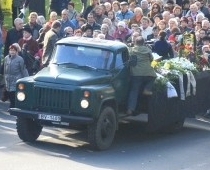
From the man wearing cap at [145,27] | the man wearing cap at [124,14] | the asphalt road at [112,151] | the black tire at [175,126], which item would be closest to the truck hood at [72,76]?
the asphalt road at [112,151]

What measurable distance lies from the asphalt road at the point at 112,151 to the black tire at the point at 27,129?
17cm

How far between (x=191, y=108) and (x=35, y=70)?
4.06 meters

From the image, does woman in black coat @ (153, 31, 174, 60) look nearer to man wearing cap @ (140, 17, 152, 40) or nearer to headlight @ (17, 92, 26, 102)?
man wearing cap @ (140, 17, 152, 40)

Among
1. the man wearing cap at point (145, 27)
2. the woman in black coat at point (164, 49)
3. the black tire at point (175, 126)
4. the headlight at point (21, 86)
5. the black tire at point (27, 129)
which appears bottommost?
the black tire at point (175, 126)

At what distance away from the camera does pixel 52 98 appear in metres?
18.3

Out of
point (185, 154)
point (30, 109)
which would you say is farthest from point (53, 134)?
point (185, 154)

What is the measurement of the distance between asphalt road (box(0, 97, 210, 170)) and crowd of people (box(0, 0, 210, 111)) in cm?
224

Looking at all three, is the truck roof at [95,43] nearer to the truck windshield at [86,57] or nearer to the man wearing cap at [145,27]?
the truck windshield at [86,57]

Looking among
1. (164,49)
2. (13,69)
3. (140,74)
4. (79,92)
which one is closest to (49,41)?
(13,69)

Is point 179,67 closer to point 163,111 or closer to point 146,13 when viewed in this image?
point 163,111

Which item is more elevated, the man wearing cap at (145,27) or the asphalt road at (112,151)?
the man wearing cap at (145,27)

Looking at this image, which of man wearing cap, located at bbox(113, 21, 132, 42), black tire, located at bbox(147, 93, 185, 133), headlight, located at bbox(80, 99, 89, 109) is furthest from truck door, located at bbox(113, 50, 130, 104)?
man wearing cap, located at bbox(113, 21, 132, 42)

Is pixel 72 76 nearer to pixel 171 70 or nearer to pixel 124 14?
pixel 171 70

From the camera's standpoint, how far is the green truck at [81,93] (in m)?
18.1
